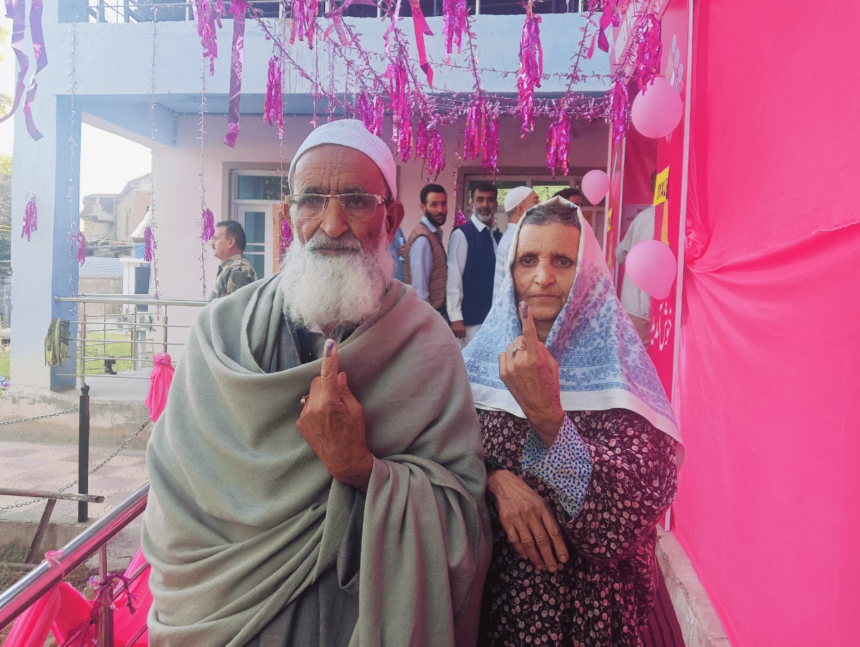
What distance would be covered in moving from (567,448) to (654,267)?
2.41 m

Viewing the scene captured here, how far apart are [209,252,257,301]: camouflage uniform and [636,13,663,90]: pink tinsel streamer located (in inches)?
119

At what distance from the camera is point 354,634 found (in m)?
1.23

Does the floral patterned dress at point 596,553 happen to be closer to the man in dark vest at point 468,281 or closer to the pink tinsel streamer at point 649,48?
the pink tinsel streamer at point 649,48

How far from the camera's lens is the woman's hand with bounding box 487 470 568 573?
4.48 feet

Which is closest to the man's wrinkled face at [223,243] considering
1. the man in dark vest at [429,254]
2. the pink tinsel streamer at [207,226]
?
the man in dark vest at [429,254]

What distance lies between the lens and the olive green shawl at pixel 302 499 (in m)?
1.24

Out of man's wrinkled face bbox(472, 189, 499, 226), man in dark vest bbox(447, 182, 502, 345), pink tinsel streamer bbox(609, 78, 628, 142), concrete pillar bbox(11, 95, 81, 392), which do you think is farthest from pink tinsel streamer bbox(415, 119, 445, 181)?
concrete pillar bbox(11, 95, 81, 392)

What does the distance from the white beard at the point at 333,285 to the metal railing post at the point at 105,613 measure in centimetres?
103

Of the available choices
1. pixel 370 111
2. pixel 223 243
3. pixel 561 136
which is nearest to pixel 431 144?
pixel 370 111

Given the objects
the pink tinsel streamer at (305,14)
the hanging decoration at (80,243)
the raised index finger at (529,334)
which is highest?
the pink tinsel streamer at (305,14)

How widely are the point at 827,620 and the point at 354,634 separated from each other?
123cm

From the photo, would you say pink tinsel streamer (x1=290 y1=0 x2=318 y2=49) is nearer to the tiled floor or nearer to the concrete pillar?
the tiled floor

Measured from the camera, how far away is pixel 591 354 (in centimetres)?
160

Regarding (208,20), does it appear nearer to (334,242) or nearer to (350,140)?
(350,140)
